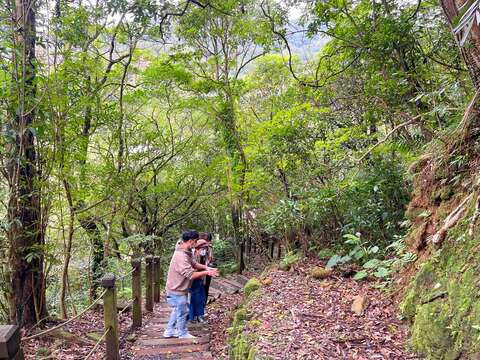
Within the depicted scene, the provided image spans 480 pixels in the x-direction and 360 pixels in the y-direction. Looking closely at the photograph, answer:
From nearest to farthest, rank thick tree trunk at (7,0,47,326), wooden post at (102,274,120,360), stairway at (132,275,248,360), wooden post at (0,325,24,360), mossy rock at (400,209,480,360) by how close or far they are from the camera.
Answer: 1. wooden post at (0,325,24,360)
2. mossy rock at (400,209,480,360)
3. thick tree trunk at (7,0,47,326)
4. wooden post at (102,274,120,360)
5. stairway at (132,275,248,360)

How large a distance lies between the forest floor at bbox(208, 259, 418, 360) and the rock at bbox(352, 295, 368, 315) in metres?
0.03

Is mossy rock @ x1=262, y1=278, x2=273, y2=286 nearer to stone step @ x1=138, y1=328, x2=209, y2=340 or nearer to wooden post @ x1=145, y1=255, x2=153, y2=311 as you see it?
stone step @ x1=138, y1=328, x2=209, y2=340

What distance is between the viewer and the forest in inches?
146

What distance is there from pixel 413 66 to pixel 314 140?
282 cm

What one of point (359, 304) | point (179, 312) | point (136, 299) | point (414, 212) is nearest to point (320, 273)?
point (359, 304)

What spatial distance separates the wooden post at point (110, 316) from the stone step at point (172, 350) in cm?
45

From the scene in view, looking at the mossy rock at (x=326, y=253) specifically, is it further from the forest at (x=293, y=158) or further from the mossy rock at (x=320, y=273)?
the mossy rock at (x=320, y=273)

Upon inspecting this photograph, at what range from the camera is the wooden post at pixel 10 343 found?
1835 millimetres

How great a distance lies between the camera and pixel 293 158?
8336 millimetres

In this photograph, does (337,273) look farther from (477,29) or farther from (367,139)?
(477,29)

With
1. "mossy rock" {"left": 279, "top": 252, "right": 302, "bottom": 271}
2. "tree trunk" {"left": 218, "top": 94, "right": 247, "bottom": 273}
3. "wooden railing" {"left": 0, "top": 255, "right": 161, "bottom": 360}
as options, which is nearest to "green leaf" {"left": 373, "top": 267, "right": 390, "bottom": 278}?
"mossy rock" {"left": 279, "top": 252, "right": 302, "bottom": 271}

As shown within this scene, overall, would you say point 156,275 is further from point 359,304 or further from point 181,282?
point 359,304

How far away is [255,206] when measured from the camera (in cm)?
1104

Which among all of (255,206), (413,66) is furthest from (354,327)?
(255,206)
